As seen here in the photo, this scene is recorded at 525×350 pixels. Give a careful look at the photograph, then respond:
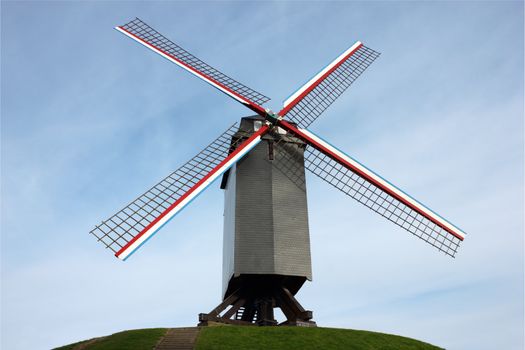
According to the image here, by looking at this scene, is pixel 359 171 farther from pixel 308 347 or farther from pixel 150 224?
pixel 150 224

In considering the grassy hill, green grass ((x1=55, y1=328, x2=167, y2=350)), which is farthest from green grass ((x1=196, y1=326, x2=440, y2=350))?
green grass ((x1=55, y1=328, x2=167, y2=350))

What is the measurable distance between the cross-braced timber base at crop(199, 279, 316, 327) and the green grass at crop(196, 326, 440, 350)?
1.79 metres

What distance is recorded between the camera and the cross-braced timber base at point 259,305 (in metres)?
23.1

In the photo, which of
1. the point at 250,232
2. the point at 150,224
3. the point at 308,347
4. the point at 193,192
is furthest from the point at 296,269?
the point at 150,224

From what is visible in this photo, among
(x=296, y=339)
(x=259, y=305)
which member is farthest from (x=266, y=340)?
(x=259, y=305)

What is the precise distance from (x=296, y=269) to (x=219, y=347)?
6.21 meters

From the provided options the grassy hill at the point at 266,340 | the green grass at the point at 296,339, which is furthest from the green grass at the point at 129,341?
the green grass at the point at 296,339

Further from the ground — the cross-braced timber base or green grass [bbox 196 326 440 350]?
the cross-braced timber base

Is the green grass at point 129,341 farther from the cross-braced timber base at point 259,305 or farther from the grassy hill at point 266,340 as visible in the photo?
the cross-braced timber base at point 259,305

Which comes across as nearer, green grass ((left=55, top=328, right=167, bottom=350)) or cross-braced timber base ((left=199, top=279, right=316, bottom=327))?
green grass ((left=55, top=328, right=167, bottom=350))

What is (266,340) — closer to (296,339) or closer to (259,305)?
(296,339)

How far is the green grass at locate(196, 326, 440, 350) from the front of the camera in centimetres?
1923

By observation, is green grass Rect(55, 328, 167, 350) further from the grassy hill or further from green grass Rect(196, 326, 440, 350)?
green grass Rect(196, 326, 440, 350)

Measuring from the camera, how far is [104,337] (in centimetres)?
2158
